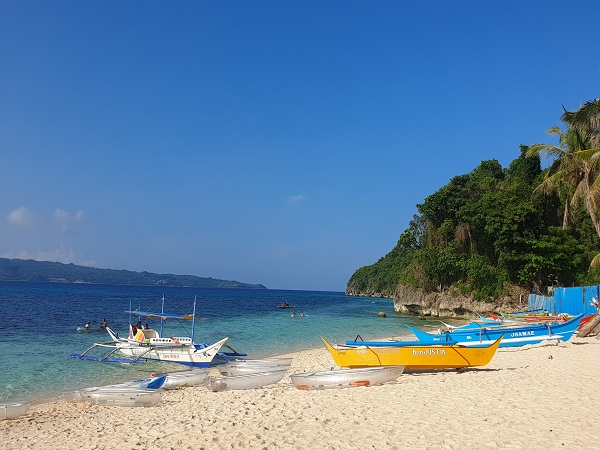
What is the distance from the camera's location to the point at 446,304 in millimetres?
51125

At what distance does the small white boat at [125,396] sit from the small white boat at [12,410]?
1612 millimetres

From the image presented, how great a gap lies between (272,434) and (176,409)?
13.9 ft

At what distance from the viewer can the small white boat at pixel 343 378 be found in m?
12.4

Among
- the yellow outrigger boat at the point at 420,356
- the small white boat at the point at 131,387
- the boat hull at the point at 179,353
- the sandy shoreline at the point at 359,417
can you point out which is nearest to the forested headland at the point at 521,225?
the yellow outrigger boat at the point at 420,356

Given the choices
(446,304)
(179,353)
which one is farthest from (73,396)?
(446,304)

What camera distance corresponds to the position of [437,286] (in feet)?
177

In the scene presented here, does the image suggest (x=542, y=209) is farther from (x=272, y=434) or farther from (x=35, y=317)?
(x=35, y=317)

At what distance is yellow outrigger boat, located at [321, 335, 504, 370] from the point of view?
1388 centimetres

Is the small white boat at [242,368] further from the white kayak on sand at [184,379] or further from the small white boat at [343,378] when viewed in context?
the small white boat at [343,378]

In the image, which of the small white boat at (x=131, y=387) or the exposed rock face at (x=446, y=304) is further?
the exposed rock face at (x=446, y=304)

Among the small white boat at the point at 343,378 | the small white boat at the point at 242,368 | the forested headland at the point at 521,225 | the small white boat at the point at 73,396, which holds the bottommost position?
the small white boat at the point at 73,396

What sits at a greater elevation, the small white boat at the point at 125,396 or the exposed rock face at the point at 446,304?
the exposed rock face at the point at 446,304

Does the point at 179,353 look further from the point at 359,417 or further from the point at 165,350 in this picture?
the point at 359,417

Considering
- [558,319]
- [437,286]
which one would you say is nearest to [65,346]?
[558,319]
